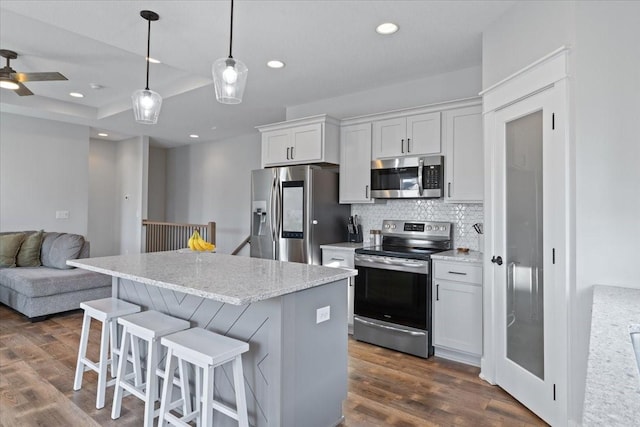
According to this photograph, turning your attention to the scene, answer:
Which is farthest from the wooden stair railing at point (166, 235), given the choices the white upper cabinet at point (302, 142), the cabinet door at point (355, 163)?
the cabinet door at point (355, 163)

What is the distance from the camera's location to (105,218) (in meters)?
7.59

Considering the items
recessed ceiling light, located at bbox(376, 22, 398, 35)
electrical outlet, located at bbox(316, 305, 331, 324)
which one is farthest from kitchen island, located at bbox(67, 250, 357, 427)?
recessed ceiling light, located at bbox(376, 22, 398, 35)

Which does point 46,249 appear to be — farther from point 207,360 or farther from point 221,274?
point 207,360

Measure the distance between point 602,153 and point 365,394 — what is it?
2.07 meters

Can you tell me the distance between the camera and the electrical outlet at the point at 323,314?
211cm

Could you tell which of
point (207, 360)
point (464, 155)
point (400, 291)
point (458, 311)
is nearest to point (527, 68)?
point (464, 155)

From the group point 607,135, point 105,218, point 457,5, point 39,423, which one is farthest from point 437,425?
point 105,218

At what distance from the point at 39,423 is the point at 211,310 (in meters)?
1.21

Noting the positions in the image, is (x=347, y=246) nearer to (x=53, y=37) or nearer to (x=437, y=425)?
(x=437, y=425)

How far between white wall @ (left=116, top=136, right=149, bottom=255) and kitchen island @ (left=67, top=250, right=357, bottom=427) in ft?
16.1

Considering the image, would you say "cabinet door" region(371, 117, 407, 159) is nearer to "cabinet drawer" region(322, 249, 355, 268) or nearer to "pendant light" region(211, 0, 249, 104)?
"cabinet drawer" region(322, 249, 355, 268)

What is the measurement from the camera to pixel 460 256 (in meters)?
3.24

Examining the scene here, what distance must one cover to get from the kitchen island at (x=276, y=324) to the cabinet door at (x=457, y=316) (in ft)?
4.39

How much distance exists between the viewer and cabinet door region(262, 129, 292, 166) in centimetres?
456
